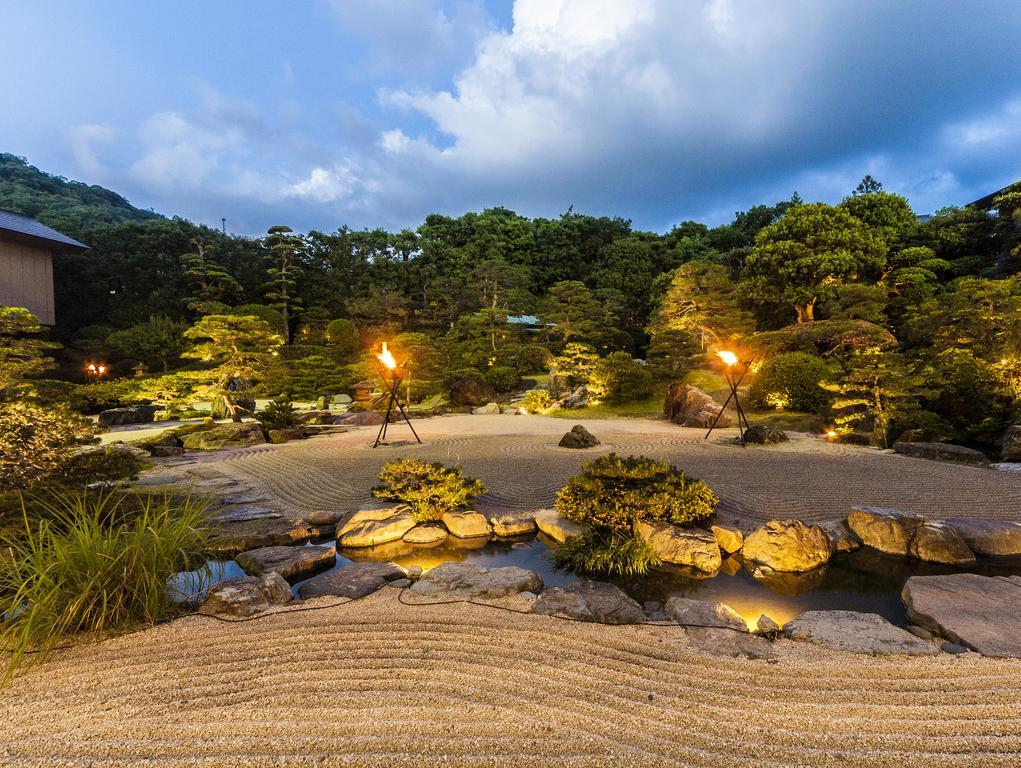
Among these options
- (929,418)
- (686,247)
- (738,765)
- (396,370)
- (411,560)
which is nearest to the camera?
(738,765)

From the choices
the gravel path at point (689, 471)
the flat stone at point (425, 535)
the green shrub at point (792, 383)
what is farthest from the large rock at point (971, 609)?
the green shrub at point (792, 383)

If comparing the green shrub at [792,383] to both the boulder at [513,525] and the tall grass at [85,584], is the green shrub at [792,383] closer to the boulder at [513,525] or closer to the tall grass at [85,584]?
the boulder at [513,525]

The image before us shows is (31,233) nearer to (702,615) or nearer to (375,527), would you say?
(375,527)

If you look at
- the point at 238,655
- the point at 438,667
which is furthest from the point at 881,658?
the point at 238,655

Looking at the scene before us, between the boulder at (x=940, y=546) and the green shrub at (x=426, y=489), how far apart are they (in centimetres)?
382

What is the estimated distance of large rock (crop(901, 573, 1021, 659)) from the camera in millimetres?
2314

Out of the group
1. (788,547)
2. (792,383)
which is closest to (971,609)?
(788,547)

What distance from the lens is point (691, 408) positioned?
1096cm

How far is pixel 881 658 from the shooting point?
7.23 ft

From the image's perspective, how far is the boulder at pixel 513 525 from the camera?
4.39m

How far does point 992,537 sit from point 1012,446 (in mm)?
4182

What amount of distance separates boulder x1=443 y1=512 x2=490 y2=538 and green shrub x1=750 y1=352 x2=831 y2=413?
959 cm

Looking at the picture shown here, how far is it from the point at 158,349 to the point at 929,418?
22497 millimetres

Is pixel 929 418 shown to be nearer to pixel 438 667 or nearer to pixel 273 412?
pixel 438 667
